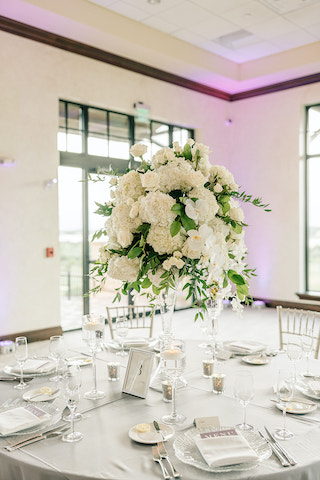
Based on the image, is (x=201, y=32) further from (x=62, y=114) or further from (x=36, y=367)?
(x=36, y=367)

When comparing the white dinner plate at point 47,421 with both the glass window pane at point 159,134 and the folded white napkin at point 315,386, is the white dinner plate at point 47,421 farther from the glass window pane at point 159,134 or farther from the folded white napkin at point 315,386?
the glass window pane at point 159,134

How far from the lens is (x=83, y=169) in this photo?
6.52 metres

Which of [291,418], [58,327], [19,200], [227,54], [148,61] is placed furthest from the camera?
[227,54]

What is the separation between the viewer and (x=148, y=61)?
6695 mm

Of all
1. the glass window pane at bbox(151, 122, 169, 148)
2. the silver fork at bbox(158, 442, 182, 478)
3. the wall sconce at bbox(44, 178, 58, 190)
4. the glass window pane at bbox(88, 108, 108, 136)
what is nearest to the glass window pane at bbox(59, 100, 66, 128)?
the glass window pane at bbox(88, 108, 108, 136)

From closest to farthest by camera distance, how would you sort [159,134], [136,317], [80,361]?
[80,361] < [136,317] < [159,134]

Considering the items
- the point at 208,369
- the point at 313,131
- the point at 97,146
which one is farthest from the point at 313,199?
the point at 208,369

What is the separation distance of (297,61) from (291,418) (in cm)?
646

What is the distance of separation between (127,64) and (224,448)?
602 centimetres

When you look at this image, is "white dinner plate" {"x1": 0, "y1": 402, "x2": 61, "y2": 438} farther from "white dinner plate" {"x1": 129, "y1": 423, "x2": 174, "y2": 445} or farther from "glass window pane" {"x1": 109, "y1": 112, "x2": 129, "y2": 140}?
"glass window pane" {"x1": 109, "y1": 112, "x2": 129, "y2": 140}

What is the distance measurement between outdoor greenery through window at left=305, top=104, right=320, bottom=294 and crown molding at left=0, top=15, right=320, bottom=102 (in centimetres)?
60

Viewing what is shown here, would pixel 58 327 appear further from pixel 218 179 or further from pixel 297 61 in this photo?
pixel 297 61

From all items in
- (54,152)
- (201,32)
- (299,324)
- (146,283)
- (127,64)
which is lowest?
(299,324)

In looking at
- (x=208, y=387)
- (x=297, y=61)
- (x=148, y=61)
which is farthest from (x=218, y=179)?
(x=297, y=61)
